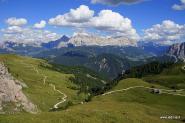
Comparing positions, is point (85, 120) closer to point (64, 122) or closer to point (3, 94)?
point (64, 122)

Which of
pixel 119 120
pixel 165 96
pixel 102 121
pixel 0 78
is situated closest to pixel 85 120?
pixel 102 121

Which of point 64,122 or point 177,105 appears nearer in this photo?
point 64,122

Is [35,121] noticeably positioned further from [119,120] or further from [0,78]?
[0,78]

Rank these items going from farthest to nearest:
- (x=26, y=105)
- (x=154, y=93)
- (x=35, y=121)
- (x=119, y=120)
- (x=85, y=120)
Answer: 1. (x=154, y=93)
2. (x=26, y=105)
3. (x=119, y=120)
4. (x=85, y=120)
5. (x=35, y=121)

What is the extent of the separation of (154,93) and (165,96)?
23.4 ft

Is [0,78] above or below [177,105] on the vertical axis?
above

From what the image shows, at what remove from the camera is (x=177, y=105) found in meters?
167

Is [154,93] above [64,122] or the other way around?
the other way around

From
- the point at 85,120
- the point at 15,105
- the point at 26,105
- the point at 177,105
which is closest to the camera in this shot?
the point at 85,120

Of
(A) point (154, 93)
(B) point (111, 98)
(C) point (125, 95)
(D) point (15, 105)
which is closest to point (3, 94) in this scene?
(D) point (15, 105)

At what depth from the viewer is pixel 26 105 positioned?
145 metres

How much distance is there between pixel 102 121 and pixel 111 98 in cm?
11108

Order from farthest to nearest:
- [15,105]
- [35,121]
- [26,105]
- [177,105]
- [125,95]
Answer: [125,95]
[177,105]
[26,105]
[15,105]
[35,121]

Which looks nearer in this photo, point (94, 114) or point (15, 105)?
point (94, 114)
